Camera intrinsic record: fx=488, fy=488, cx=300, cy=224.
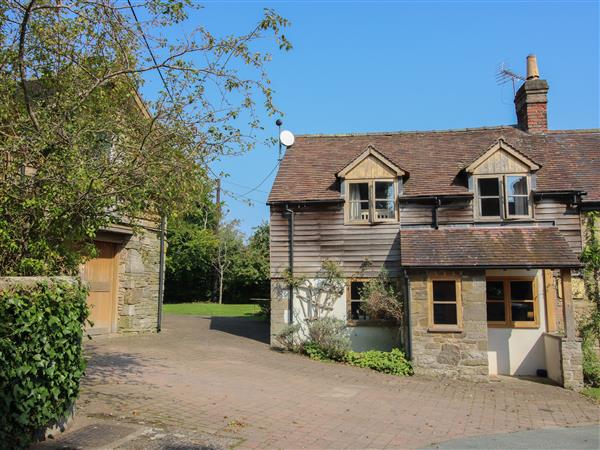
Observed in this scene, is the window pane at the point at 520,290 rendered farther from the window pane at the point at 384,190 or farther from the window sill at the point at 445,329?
the window pane at the point at 384,190

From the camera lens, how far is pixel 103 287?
49.8 feet

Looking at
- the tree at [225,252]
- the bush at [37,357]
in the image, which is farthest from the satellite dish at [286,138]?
the tree at [225,252]

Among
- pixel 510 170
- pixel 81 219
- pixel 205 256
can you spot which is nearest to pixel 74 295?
pixel 81 219

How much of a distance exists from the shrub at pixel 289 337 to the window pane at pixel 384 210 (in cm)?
433

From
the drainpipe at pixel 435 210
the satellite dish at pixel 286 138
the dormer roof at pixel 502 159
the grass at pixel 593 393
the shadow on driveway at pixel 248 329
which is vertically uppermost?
the satellite dish at pixel 286 138

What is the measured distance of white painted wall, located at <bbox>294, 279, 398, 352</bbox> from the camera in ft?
48.3

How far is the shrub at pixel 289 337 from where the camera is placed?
15.2 metres

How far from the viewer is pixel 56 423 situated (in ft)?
20.0

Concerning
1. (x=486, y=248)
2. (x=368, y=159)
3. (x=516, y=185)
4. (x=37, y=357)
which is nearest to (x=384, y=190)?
(x=368, y=159)

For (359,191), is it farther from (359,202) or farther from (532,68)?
(532,68)

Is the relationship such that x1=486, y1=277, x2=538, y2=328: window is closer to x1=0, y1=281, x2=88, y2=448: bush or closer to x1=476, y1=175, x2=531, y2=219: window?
x1=476, y1=175, x2=531, y2=219: window

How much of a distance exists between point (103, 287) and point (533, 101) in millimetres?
15780

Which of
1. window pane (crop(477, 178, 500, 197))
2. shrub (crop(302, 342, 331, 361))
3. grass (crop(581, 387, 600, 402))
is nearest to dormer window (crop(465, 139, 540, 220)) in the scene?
window pane (crop(477, 178, 500, 197))

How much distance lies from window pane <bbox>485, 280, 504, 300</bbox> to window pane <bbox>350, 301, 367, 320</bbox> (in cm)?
377
